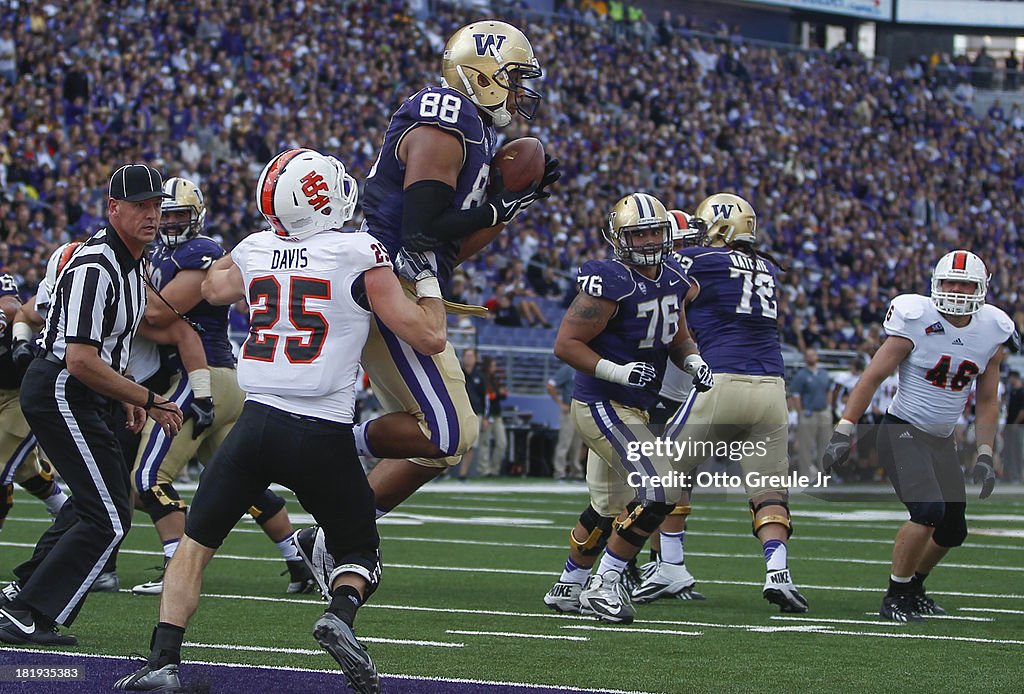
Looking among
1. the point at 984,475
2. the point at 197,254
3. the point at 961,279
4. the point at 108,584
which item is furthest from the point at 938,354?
the point at 108,584

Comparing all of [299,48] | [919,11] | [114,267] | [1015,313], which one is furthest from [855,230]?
[114,267]

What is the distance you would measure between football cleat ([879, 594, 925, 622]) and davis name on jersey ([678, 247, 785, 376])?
4.53 ft

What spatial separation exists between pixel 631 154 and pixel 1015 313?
722 cm

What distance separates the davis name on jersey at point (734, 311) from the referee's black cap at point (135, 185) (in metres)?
3.17

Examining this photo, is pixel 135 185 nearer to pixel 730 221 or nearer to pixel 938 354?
pixel 730 221

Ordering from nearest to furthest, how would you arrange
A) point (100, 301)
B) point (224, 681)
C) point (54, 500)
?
point (224, 681), point (100, 301), point (54, 500)

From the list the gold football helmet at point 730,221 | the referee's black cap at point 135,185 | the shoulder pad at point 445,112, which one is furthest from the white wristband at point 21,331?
the gold football helmet at point 730,221

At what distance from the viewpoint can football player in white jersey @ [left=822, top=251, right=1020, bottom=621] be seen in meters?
7.16

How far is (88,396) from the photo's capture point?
5.63m

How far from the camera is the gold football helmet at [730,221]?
8195 millimetres

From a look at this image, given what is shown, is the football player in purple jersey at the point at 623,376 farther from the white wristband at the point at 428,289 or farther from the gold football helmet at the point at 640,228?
the white wristband at the point at 428,289

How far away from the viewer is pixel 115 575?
7586 millimetres

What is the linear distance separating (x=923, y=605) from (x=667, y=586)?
4.20 feet

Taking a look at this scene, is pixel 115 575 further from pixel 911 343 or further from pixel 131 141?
pixel 131 141
